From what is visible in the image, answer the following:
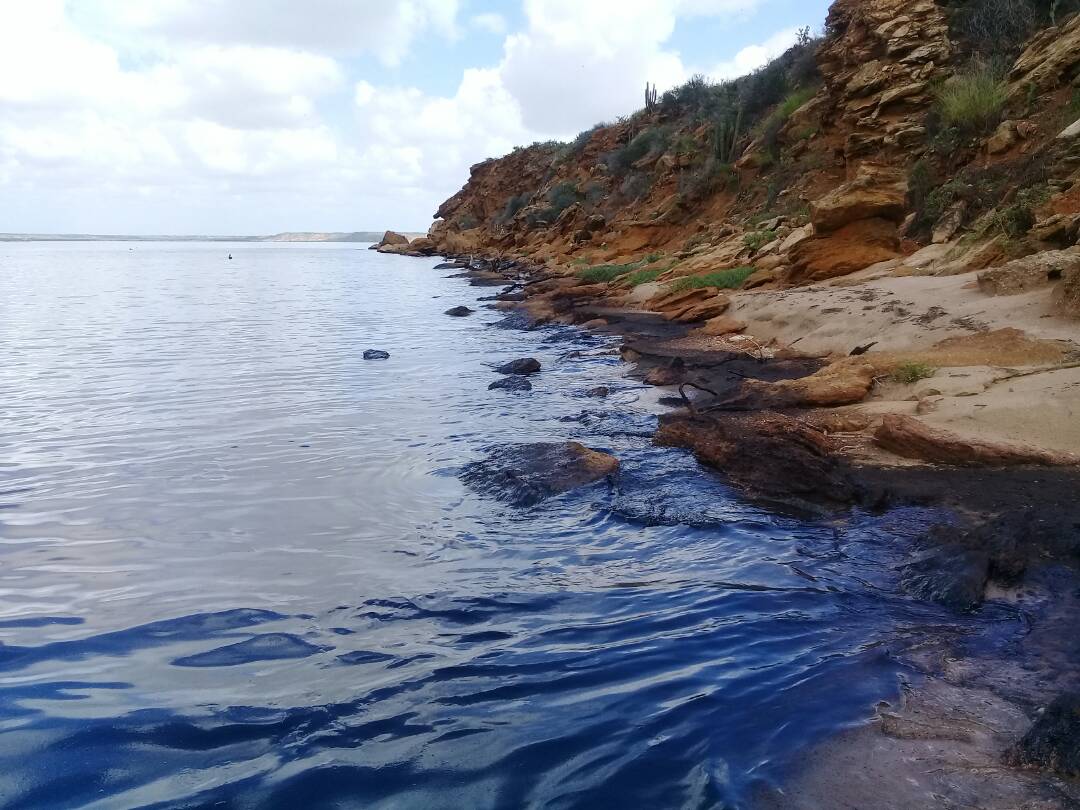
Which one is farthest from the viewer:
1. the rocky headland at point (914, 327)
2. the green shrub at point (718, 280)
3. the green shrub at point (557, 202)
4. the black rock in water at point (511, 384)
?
the green shrub at point (557, 202)

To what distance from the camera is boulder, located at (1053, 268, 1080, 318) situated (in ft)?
24.2

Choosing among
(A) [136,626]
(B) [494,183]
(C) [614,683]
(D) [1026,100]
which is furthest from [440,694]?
(B) [494,183]

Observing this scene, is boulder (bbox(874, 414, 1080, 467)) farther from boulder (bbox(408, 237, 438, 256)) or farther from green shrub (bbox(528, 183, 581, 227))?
boulder (bbox(408, 237, 438, 256))

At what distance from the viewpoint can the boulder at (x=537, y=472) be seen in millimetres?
5809

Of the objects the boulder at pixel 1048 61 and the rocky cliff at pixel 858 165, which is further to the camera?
the boulder at pixel 1048 61

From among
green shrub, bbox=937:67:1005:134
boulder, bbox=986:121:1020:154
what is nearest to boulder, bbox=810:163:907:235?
boulder, bbox=986:121:1020:154

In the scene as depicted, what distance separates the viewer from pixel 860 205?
1366cm

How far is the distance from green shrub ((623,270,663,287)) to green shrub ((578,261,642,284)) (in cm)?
136

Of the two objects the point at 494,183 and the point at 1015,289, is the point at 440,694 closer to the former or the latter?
the point at 1015,289

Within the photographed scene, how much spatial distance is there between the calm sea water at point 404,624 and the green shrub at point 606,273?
15446 millimetres

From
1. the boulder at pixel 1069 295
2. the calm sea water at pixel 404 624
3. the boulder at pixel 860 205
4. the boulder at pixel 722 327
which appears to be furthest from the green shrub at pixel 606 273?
the calm sea water at pixel 404 624

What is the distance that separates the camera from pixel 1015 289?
335 inches

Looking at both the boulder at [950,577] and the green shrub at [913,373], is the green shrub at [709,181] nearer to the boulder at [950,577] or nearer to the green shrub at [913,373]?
the green shrub at [913,373]

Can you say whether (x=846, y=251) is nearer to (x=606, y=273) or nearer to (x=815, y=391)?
(x=815, y=391)
